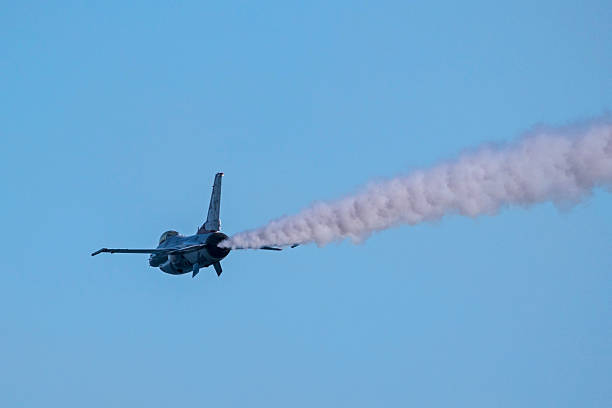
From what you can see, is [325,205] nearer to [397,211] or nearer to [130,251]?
[397,211]

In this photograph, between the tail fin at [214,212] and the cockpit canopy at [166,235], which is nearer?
the tail fin at [214,212]

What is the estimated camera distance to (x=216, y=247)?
72.7 meters

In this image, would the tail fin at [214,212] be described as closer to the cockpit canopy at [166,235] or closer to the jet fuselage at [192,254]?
the jet fuselage at [192,254]

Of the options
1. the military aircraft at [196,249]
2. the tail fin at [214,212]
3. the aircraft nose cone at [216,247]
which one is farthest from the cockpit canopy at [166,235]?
the aircraft nose cone at [216,247]

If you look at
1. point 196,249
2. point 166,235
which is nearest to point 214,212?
point 196,249

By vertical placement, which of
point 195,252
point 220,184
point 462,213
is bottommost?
point 462,213

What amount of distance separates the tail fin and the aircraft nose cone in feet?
3.91

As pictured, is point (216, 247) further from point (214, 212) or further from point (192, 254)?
point (214, 212)

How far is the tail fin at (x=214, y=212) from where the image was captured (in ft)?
244

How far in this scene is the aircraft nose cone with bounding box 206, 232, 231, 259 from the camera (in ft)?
239

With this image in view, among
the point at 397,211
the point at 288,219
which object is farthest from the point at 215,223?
the point at 397,211

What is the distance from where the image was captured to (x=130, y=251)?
75.0 metres

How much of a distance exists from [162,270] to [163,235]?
6.67 ft

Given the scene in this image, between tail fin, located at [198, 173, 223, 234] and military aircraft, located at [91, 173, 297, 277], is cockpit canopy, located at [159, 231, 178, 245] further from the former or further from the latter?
tail fin, located at [198, 173, 223, 234]
